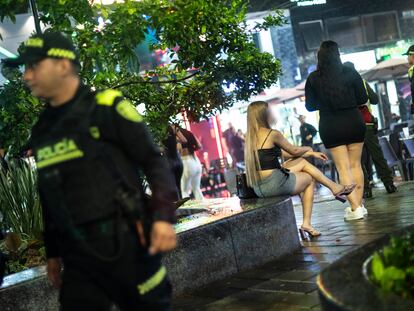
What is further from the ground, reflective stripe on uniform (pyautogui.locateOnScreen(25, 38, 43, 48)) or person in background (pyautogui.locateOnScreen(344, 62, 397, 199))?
reflective stripe on uniform (pyautogui.locateOnScreen(25, 38, 43, 48))

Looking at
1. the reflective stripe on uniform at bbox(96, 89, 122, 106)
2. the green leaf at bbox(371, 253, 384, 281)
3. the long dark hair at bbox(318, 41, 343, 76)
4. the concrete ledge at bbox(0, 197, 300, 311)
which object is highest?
the long dark hair at bbox(318, 41, 343, 76)

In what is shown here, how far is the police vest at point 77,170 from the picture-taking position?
2.26 metres

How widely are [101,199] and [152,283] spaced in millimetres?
410

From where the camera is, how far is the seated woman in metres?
6.21

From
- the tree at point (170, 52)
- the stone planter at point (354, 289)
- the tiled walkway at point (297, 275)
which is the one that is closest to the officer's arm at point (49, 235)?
the stone planter at point (354, 289)

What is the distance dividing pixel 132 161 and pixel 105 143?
5.8 inches

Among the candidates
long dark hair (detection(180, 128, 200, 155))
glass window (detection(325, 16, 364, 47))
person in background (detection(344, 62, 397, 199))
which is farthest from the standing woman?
glass window (detection(325, 16, 364, 47))

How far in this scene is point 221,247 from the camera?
5.06 meters

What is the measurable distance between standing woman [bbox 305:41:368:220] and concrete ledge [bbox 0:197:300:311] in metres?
1.34

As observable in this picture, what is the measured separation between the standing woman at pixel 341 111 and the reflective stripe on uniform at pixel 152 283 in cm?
478

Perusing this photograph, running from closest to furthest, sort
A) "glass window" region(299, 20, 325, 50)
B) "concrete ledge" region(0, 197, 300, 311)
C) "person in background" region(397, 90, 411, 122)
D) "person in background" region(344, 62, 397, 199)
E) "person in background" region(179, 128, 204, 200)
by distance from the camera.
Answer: "concrete ledge" region(0, 197, 300, 311)
"person in background" region(344, 62, 397, 199)
"person in background" region(179, 128, 204, 200)
"person in background" region(397, 90, 411, 122)
"glass window" region(299, 20, 325, 50)

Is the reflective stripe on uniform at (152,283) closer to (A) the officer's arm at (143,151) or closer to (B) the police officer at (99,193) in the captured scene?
(B) the police officer at (99,193)

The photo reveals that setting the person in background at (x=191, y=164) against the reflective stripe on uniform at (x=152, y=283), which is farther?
the person in background at (x=191, y=164)

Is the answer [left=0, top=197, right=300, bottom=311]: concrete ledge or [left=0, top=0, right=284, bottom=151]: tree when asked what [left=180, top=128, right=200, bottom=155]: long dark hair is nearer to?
[left=0, top=0, right=284, bottom=151]: tree
